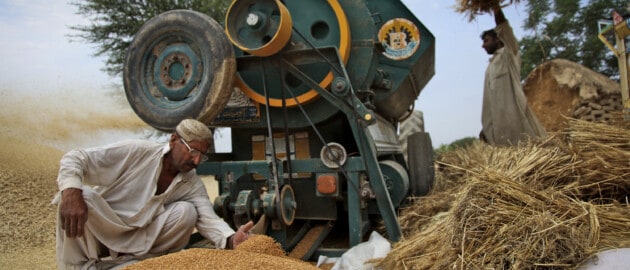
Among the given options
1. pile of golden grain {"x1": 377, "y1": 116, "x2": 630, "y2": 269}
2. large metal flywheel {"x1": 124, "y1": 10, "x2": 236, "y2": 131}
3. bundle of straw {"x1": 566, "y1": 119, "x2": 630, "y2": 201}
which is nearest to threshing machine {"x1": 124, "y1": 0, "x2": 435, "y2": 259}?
large metal flywheel {"x1": 124, "y1": 10, "x2": 236, "y2": 131}

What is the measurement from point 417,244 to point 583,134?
1195 mm

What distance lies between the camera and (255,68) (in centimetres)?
304

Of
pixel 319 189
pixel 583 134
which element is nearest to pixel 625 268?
pixel 583 134

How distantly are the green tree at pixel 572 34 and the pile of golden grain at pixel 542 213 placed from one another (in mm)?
10813

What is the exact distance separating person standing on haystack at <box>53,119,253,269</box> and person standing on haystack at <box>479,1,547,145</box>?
9.95 feet

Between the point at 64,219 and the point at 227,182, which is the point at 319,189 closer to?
the point at 227,182

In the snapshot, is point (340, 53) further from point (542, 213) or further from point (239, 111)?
point (542, 213)

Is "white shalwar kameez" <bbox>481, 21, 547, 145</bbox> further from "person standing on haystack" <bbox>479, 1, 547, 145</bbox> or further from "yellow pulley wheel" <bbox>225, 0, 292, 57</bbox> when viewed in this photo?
"yellow pulley wheel" <bbox>225, 0, 292, 57</bbox>

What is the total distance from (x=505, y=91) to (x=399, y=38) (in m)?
1.49

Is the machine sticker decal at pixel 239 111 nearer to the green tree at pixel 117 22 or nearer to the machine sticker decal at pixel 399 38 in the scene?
the machine sticker decal at pixel 399 38

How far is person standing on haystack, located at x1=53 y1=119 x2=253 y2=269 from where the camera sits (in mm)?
2408

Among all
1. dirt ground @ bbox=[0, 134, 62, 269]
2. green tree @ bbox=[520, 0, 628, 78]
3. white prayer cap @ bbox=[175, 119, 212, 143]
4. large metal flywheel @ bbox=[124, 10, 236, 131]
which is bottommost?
dirt ground @ bbox=[0, 134, 62, 269]

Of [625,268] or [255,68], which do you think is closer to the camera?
[625,268]

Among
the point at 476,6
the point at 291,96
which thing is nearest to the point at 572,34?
the point at 476,6
